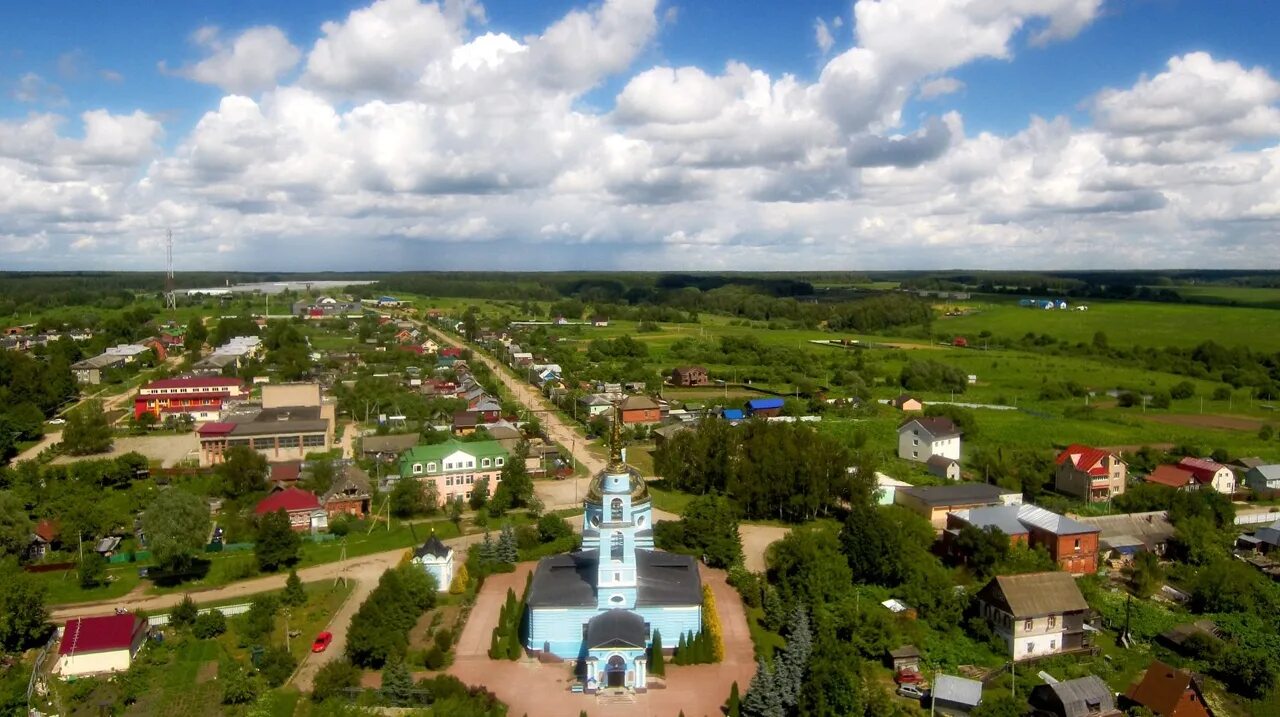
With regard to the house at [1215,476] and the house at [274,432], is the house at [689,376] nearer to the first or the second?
the house at [274,432]

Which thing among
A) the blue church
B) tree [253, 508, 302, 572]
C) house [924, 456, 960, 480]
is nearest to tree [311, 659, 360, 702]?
the blue church

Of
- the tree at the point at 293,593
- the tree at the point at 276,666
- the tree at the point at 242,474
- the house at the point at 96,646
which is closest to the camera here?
the tree at the point at 276,666

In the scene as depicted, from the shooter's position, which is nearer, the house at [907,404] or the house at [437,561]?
the house at [437,561]

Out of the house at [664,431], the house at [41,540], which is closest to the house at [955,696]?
the house at [664,431]

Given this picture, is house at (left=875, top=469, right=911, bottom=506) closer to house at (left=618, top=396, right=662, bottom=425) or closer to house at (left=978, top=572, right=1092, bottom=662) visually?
house at (left=978, top=572, right=1092, bottom=662)

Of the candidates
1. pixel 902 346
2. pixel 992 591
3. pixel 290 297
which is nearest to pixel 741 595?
pixel 992 591

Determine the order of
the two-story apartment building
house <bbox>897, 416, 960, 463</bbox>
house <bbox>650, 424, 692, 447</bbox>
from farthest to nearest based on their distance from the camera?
house <bbox>650, 424, 692, 447</bbox>, house <bbox>897, 416, 960, 463</bbox>, the two-story apartment building

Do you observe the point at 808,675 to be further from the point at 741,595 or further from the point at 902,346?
the point at 902,346
